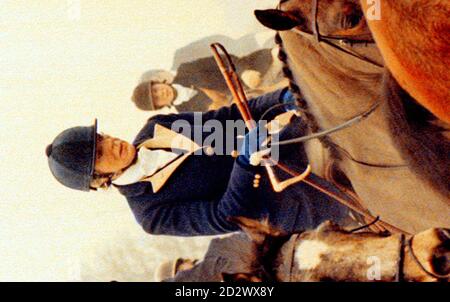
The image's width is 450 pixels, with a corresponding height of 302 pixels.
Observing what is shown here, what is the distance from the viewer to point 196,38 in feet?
8.07

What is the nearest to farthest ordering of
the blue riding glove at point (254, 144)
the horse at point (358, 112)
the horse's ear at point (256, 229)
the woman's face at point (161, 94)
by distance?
the horse at point (358, 112) < the horse's ear at point (256, 229) < the blue riding glove at point (254, 144) < the woman's face at point (161, 94)

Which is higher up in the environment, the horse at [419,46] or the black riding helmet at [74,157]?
the horse at [419,46]

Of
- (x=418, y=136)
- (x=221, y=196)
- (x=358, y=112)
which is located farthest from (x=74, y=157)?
(x=418, y=136)

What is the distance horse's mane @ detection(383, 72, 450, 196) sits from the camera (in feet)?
5.43

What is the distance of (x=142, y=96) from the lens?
2.49 metres

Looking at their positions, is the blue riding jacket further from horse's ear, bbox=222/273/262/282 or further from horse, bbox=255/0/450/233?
horse's ear, bbox=222/273/262/282

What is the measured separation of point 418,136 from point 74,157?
1.27 m

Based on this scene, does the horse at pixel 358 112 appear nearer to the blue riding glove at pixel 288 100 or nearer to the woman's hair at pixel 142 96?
the blue riding glove at pixel 288 100

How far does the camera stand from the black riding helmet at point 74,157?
2.34 m

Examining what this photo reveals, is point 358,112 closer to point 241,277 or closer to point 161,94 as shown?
point 241,277

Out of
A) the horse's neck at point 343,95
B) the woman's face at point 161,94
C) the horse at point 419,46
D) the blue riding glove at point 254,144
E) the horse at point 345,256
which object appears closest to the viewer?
the horse at point 419,46

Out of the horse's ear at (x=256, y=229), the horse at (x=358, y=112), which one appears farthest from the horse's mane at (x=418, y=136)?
the horse's ear at (x=256, y=229)

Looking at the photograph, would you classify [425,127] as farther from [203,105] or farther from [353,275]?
[203,105]
